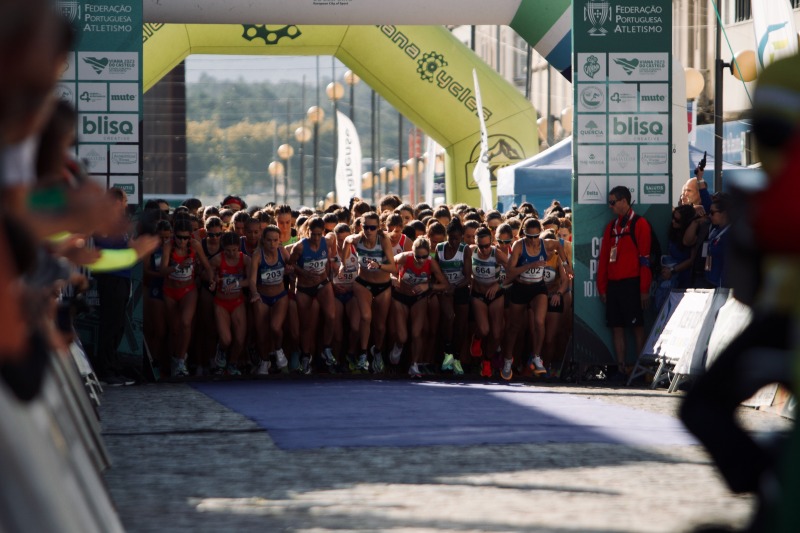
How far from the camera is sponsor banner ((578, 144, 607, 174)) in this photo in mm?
15094

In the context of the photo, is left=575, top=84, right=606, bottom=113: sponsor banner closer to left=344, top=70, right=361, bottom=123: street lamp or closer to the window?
left=344, top=70, right=361, bottom=123: street lamp

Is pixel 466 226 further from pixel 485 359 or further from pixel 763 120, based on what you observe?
pixel 763 120

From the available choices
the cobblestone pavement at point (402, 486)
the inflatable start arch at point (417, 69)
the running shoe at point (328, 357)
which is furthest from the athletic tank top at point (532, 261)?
the inflatable start arch at point (417, 69)

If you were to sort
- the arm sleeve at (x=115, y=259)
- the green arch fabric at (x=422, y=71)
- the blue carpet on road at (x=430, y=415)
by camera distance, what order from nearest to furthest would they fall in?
the arm sleeve at (x=115, y=259) < the blue carpet on road at (x=430, y=415) < the green arch fabric at (x=422, y=71)

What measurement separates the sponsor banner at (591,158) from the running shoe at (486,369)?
2241 millimetres

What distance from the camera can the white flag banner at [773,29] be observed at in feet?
47.2

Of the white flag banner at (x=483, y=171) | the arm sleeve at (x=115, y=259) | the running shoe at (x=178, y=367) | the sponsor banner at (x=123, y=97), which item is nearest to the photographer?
the arm sleeve at (x=115, y=259)

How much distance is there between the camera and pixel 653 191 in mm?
15172

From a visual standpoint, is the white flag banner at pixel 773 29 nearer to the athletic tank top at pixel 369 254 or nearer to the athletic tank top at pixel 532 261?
the athletic tank top at pixel 532 261

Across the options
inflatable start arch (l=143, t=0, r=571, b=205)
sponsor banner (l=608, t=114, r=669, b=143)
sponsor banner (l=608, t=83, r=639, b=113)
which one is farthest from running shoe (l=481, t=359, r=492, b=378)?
inflatable start arch (l=143, t=0, r=571, b=205)

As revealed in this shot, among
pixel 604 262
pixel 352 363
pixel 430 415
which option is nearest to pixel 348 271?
pixel 352 363

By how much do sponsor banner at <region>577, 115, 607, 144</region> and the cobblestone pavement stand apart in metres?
5.40

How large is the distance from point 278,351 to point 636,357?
3.74m

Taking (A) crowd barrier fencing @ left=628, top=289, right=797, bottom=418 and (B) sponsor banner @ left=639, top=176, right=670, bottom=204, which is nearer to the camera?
(A) crowd barrier fencing @ left=628, top=289, right=797, bottom=418
